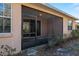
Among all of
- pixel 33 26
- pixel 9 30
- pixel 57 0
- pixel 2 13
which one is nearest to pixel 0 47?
pixel 9 30

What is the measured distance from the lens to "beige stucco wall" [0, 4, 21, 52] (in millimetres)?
8131

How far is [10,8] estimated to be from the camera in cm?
837

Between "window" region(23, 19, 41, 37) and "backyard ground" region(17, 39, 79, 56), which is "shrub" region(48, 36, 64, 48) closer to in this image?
"backyard ground" region(17, 39, 79, 56)

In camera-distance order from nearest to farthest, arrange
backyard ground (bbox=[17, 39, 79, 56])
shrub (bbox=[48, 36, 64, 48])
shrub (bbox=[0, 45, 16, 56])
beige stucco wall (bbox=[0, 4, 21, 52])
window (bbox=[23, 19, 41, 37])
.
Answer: shrub (bbox=[0, 45, 16, 56]) → beige stucco wall (bbox=[0, 4, 21, 52]) → backyard ground (bbox=[17, 39, 79, 56]) → shrub (bbox=[48, 36, 64, 48]) → window (bbox=[23, 19, 41, 37])

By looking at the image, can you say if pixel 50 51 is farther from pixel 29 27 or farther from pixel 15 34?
pixel 29 27

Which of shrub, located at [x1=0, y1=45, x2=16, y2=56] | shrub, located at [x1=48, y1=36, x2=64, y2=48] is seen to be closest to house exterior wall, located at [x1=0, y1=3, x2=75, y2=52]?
shrub, located at [x1=0, y1=45, x2=16, y2=56]

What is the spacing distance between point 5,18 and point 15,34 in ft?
3.66

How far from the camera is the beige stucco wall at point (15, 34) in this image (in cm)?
813

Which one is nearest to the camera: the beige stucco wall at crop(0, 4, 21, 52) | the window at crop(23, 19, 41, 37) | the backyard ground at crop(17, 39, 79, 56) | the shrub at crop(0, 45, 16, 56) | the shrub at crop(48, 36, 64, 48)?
the shrub at crop(0, 45, 16, 56)

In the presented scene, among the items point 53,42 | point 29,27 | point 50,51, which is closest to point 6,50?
point 50,51

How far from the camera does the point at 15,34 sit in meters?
8.91

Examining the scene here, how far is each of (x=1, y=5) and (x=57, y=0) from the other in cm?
385

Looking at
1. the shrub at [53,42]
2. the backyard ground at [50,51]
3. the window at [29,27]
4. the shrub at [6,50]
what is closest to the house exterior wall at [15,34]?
the shrub at [6,50]

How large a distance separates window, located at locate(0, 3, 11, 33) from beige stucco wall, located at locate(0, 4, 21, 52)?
25 centimetres
